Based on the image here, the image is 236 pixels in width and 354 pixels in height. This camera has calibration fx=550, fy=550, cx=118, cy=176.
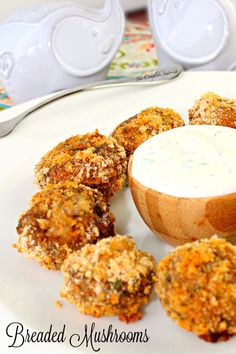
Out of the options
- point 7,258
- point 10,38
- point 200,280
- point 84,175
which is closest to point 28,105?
point 10,38

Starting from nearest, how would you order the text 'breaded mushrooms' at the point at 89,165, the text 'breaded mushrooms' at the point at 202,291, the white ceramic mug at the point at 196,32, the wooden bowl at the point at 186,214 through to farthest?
1. the text 'breaded mushrooms' at the point at 202,291
2. the wooden bowl at the point at 186,214
3. the text 'breaded mushrooms' at the point at 89,165
4. the white ceramic mug at the point at 196,32

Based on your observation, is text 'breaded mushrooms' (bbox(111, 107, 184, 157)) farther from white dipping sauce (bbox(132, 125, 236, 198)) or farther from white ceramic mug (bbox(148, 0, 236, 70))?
white ceramic mug (bbox(148, 0, 236, 70))

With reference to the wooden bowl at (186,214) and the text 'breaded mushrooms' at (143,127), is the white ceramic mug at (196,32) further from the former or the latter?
the wooden bowl at (186,214)

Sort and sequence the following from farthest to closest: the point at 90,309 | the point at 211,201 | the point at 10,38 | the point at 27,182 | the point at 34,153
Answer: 1. the point at 10,38
2. the point at 34,153
3. the point at 27,182
4. the point at 211,201
5. the point at 90,309

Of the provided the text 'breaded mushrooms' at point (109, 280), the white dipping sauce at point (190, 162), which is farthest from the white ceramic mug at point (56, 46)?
the text 'breaded mushrooms' at point (109, 280)

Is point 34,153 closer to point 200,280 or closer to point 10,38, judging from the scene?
point 10,38

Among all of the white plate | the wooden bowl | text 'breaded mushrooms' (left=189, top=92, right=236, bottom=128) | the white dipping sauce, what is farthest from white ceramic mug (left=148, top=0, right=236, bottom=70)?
the wooden bowl
